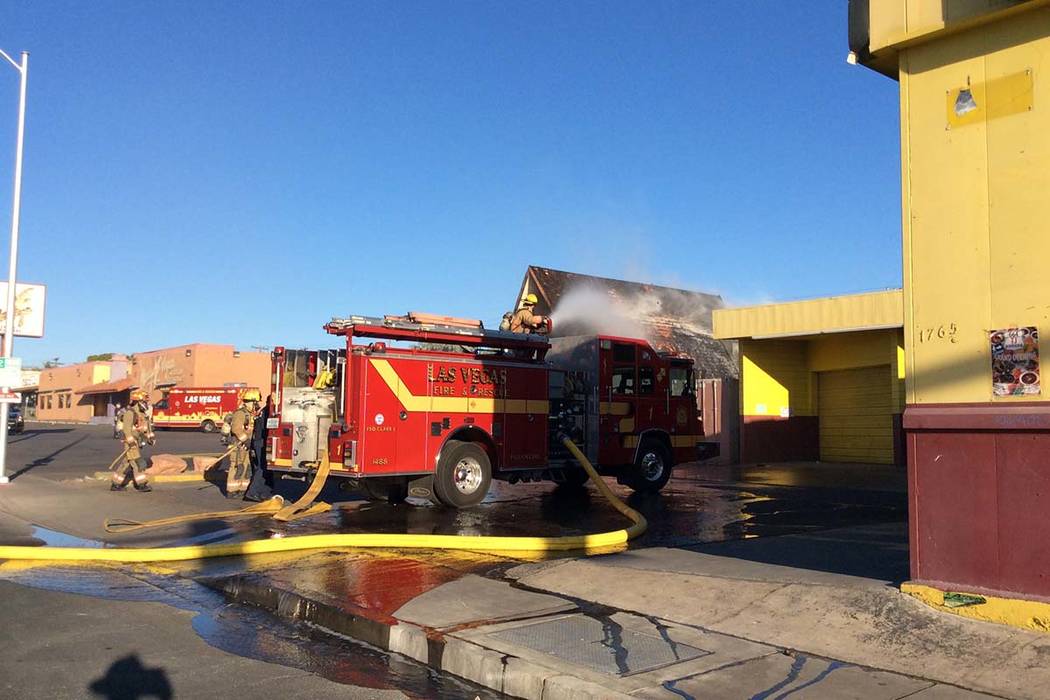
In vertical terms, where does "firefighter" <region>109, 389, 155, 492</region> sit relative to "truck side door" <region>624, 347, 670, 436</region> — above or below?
below

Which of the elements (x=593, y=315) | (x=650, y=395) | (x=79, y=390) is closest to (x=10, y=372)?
(x=650, y=395)

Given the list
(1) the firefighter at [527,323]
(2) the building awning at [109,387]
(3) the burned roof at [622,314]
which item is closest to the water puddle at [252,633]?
(1) the firefighter at [527,323]

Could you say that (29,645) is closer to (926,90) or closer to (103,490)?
(926,90)

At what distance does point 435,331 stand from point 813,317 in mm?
11372

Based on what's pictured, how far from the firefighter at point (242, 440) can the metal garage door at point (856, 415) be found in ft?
48.9

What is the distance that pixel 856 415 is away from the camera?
2269 cm

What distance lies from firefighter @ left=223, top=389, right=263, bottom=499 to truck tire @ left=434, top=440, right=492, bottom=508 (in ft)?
14.6

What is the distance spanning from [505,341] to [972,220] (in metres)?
8.71

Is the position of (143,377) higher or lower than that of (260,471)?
higher

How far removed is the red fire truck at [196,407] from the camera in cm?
4994

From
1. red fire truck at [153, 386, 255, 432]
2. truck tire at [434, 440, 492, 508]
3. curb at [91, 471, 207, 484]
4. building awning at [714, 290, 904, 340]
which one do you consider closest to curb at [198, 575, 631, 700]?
truck tire at [434, 440, 492, 508]

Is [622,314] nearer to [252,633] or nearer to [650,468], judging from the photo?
[650,468]

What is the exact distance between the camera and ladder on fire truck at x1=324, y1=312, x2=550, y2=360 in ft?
39.0

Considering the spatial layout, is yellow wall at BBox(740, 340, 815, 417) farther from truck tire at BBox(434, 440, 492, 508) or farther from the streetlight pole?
the streetlight pole
